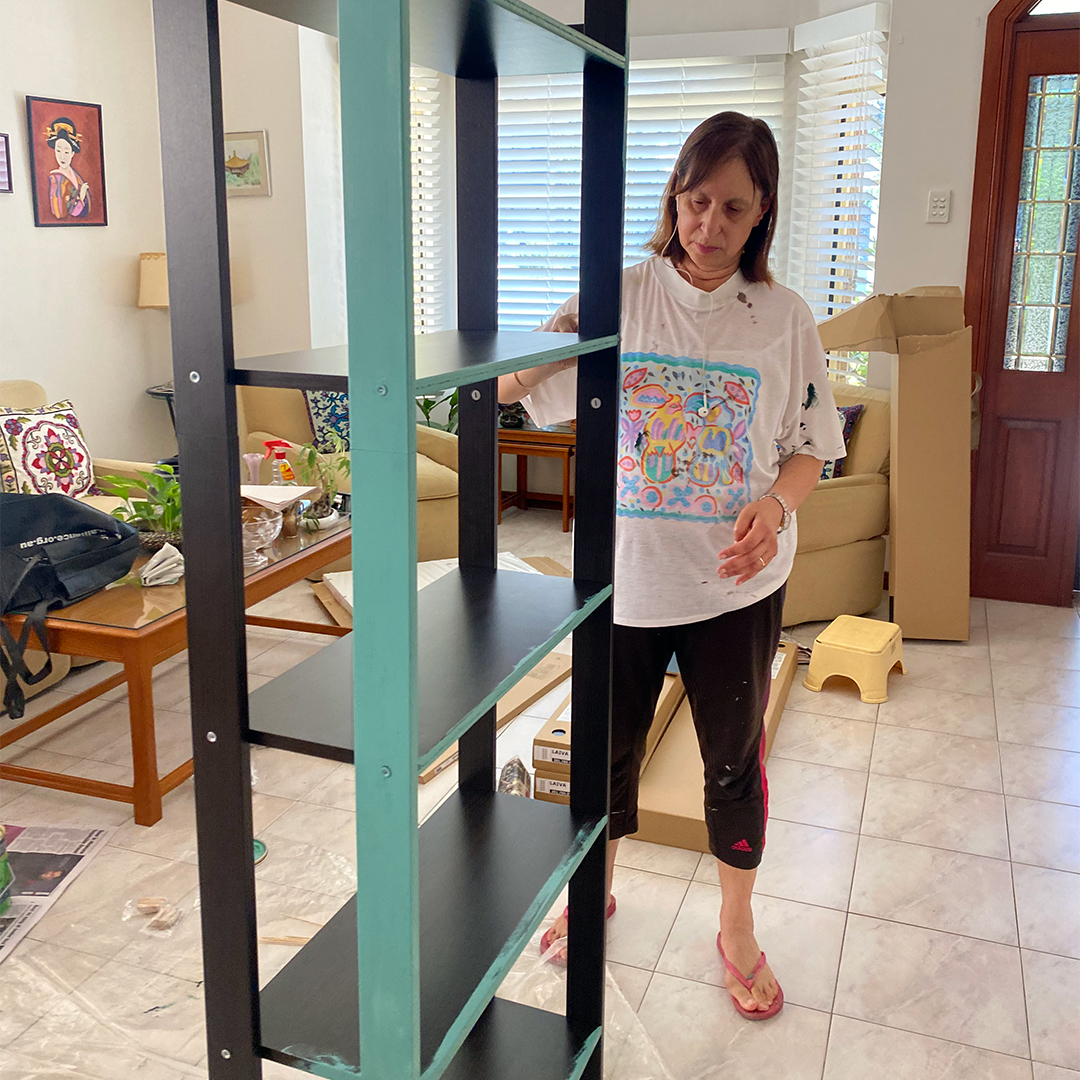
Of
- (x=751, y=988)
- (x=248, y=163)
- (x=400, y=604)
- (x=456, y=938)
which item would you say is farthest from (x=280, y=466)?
(x=400, y=604)

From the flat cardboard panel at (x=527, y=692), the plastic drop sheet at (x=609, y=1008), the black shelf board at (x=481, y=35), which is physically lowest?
the plastic drop sheet at (x=609, y=1008)

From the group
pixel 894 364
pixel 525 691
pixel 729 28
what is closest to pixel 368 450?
pixel 525 691

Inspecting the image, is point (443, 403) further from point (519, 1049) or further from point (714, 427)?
point (519, 1049)

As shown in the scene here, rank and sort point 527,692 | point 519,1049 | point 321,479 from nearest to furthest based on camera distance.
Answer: point 519,1049, point 527,692, point 321,479

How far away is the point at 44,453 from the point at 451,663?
3.34 m

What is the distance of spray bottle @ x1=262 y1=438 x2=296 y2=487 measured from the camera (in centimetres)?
368

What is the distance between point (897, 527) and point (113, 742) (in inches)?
106

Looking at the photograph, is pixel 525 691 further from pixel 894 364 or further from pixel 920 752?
pixel 894 364

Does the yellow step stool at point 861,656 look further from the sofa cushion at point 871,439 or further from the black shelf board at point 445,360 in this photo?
the black shelf board at point 445,360

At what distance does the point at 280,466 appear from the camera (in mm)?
3877

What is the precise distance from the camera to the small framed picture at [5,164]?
447 cm

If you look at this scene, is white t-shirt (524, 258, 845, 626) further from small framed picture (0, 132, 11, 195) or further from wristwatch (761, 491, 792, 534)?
small framed picture (0, 132, 11, 195)

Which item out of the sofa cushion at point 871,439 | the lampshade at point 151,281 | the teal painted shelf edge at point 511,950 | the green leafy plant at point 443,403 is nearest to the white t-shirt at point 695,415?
the teal painted shelf edge at point 511,950

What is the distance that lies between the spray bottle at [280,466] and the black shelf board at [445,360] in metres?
2.34
